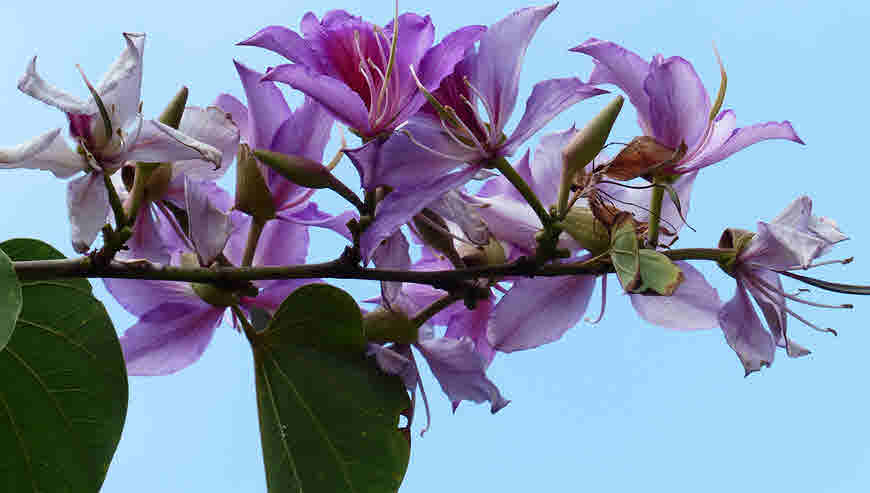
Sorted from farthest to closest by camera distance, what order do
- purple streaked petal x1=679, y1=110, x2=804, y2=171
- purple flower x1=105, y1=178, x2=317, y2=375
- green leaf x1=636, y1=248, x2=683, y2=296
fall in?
purple flower x1=105, y1=178, x2=317, y2=375
purple streaked petal x1=679, y1=110, x2=804, y2=171
green leaf x1=636, y1=248, x2=683, y2=296

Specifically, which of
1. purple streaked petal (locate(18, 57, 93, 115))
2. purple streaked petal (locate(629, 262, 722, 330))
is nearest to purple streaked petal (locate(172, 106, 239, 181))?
purple streaked petal (locate(18, 57, 93, 115))

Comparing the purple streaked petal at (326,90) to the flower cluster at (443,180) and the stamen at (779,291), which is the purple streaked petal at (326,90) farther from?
the stamen at (779,291)

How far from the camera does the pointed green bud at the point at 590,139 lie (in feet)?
1.96

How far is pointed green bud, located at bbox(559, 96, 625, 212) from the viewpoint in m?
0.60

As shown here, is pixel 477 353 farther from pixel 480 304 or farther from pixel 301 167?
pixel 301 167

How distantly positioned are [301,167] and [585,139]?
0.59 feet

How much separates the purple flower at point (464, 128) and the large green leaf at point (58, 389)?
0.75ft

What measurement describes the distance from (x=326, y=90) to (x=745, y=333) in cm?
33

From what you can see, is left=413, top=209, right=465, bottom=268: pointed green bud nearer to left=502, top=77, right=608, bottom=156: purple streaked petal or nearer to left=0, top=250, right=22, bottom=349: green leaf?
left=502, top=77, right=608, bottom=156: purple streaked petal

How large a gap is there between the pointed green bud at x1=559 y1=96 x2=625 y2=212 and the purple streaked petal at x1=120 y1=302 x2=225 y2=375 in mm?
317

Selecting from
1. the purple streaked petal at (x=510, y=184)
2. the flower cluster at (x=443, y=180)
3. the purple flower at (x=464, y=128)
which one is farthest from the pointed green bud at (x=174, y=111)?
the purple streaked petal at (x=510, y=184)

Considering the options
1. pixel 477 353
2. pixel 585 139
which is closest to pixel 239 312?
pixel 477 353

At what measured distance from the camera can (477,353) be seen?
2.39 ft

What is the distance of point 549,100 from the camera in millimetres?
613
